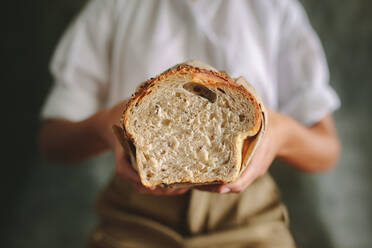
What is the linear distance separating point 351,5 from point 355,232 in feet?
1.95

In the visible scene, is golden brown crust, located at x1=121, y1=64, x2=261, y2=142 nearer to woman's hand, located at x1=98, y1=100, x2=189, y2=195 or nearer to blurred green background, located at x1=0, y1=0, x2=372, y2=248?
woman's hand, located at x1=98, y1=100, x2=189, y2=195

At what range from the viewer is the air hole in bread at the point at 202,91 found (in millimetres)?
377

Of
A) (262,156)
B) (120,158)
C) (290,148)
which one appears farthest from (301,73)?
(120,158)

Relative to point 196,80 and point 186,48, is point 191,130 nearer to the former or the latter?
point 196,80

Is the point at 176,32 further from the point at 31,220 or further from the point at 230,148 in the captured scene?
the point at 31,220

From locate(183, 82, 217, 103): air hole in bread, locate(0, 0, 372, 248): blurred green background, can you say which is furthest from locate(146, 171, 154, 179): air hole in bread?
locate(0, 0, 372, 248): blurred green background

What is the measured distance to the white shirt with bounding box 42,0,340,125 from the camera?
0.59 meters

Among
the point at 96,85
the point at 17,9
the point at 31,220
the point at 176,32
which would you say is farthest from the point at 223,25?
the point at 31,220

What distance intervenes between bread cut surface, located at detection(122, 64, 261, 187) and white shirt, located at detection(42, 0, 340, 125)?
22 centimetres

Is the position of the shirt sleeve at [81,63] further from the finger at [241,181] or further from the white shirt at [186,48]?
the finger at [241,181]

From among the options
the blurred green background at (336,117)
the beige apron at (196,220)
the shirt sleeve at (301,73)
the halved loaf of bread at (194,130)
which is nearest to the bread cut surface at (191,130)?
the halved loaf of bread at (194,130)

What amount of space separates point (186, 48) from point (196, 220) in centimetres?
31

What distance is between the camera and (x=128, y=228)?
1.87ft

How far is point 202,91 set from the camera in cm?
38
